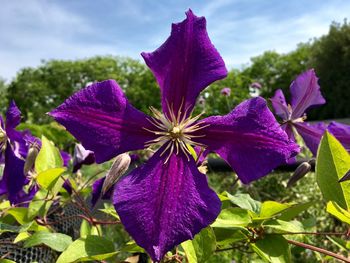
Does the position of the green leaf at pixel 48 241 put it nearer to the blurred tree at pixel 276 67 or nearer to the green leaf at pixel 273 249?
the green leaf at pixel 273 249

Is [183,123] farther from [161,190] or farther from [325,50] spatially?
[325,50]

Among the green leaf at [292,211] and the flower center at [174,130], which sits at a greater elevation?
the flower center at [174,130]

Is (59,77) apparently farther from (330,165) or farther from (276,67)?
(330,165)

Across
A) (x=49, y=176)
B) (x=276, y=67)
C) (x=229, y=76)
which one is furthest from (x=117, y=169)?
(x=276, y=67)

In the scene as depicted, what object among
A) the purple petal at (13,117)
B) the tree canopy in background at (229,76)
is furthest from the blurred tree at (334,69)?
the purple petal at (13,117)

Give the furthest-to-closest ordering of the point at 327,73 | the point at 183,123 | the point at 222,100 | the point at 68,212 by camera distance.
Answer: the point at 327,73, the point at 222,100, the point at 68,212, the point at 183,123

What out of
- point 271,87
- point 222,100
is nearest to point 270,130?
point 222,100
